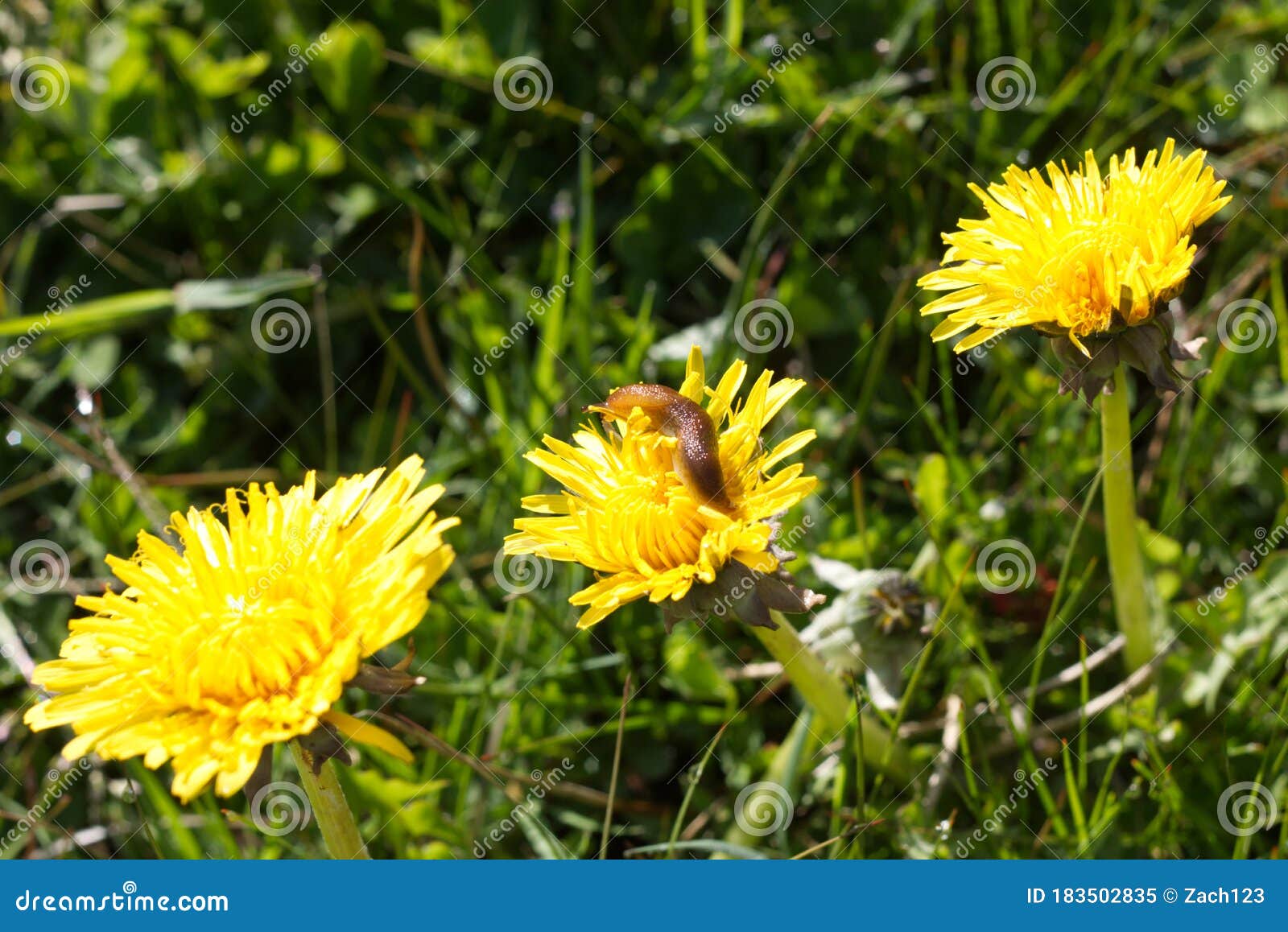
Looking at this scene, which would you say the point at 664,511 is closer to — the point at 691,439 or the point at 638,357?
the point at 691,439

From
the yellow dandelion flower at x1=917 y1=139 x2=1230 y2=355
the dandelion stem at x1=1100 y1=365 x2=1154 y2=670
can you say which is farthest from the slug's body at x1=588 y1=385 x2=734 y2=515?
the dandelion stem at x1=1100 y1=365 x2=1154 y2=670

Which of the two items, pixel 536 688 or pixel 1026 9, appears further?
pixel 1026 9

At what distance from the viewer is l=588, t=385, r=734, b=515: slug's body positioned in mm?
2576

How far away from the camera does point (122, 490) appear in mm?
4426

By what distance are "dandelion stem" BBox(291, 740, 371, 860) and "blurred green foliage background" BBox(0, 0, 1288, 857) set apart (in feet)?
2.01

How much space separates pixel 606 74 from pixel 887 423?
178 cm

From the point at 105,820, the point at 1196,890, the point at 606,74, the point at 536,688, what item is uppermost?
the point at 606,74

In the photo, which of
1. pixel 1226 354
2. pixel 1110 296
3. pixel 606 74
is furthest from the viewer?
pixel 606 74

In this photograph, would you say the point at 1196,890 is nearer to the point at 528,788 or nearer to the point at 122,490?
the point at 528,788

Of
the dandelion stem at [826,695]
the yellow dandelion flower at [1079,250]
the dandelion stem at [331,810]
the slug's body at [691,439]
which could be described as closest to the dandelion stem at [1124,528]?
the yellow dandelion flower at [1079,250]

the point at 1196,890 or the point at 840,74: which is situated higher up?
the point at 840,74

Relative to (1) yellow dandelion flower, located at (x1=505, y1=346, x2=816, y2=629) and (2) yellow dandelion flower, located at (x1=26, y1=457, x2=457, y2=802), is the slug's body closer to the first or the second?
(1) yellow dandelion flower, located at (x1=505, y1=346, x2=816, y2=629)

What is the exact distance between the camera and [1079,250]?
2676mm

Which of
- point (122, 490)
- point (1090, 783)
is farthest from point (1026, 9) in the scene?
point (122, 490)
